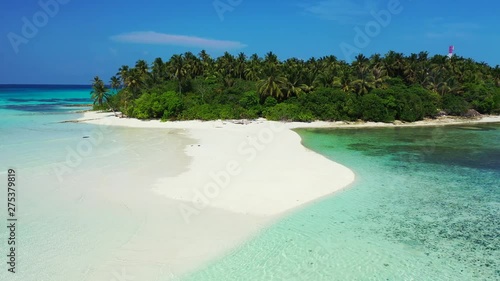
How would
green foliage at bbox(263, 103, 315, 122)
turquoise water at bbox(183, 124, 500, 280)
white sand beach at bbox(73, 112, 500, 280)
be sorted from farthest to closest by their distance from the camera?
1. green foliage at bbox(263, 103, 315, 122)
2. white sand beach at bbox(73, 112, 500, 280)
3. turquoise water at bbox(183, 124, 500, 280)

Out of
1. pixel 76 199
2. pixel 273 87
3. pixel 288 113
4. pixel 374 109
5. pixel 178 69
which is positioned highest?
pixel 178 69

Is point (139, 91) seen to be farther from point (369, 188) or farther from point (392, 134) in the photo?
point (369, 188)

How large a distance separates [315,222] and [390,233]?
2952mm

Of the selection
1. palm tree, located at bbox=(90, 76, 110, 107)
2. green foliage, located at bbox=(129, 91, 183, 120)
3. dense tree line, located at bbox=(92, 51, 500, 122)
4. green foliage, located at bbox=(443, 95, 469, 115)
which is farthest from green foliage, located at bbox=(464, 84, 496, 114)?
palm tree, located at bbox=(90, 76, 110, 107)

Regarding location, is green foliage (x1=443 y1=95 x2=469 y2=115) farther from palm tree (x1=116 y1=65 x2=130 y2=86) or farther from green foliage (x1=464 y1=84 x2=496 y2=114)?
palm tree (x1=116 y1=65 x2=130 y2=86)

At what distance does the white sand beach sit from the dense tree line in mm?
23048

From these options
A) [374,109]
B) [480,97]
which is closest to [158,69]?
[374,109]

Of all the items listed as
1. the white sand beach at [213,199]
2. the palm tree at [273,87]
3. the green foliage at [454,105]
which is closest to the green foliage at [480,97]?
the green foliage at [454,105]

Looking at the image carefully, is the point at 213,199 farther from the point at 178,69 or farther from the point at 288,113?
the point at 178,69

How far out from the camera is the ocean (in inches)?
451

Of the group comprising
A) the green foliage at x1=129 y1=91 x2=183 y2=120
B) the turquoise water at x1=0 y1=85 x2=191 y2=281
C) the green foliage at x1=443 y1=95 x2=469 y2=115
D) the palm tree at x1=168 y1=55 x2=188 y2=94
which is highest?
the palm tree at x1=168 y1=55 x2=188 y2=94

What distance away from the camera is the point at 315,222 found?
49.5ft

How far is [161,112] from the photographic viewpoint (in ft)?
177

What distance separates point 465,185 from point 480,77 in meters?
61.8
